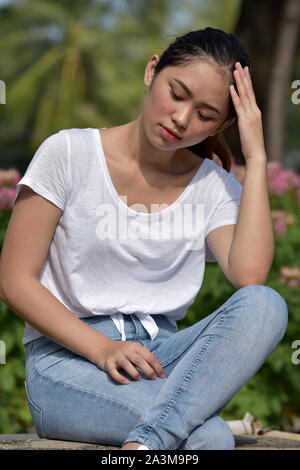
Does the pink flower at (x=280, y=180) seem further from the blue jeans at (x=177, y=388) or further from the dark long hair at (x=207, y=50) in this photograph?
the blue jeans at (x=177, y=388)

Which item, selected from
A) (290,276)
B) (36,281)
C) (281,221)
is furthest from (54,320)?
(281,221)

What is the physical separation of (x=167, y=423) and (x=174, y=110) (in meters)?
0.91

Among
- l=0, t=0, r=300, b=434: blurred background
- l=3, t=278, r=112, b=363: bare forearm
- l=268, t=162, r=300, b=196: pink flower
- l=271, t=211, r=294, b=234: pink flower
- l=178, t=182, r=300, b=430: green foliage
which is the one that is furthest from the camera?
l=0, t=0, r=300, b=434: blurred background

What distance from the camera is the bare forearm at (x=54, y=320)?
2.67 meters

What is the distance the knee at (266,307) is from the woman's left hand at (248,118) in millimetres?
537

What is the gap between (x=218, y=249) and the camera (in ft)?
9.73

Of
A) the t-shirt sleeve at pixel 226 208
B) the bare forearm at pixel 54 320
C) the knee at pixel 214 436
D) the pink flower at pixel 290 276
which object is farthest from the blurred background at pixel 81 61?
the knee at pixel 214 436

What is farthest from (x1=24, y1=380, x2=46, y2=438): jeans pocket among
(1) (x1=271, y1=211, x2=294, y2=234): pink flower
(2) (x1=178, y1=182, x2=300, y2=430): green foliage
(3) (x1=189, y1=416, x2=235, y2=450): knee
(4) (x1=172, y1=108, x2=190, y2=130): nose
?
(1) (x1=271, y1=211, x2=294, y2=234): pink flower

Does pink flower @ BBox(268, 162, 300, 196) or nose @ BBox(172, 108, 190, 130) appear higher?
nose @ BBox(172, 108, 190, 130)

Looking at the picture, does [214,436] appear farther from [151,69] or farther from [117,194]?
[151,69]

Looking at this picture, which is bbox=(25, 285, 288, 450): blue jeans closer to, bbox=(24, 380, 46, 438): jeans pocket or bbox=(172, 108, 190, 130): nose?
bbox=(24, 380, 46, 438): jeans pocket

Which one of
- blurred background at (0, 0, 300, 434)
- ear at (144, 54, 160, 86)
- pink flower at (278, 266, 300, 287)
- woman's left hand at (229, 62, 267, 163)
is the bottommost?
blurred background at (0, 0, 300, 434)

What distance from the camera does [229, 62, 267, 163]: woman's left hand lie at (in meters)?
2.87
